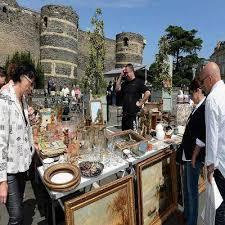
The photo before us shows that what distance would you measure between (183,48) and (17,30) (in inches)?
927

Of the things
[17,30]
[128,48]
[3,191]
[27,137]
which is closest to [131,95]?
[27,137]

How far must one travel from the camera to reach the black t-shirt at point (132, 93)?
5.24m

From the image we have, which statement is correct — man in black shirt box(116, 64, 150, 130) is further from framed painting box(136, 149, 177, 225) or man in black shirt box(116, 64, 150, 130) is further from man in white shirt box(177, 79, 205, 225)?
man in white shirt box(177, 79, 205, 225)

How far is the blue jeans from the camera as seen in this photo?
3251mm

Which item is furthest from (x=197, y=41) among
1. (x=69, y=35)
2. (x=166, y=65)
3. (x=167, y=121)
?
(x=167, y=121)

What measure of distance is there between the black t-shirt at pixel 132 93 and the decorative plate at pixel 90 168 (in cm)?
228

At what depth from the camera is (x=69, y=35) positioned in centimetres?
3111

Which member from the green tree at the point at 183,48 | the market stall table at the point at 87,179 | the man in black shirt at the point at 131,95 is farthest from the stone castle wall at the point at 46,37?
the market stall table at the point at 87,179

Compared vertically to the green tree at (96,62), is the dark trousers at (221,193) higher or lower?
lower

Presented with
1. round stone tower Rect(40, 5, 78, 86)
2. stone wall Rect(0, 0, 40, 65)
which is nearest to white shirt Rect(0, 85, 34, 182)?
round stone tower Rect(40, 5, 78, 86)

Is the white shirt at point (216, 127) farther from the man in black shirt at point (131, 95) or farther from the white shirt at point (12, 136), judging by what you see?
the man in black shirt at point (131, 95)

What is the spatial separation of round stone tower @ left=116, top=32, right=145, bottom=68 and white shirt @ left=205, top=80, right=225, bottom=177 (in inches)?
1434

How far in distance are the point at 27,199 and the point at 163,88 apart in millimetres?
9744

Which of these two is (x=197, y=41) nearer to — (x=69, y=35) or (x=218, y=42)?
(x=69, y=35)
